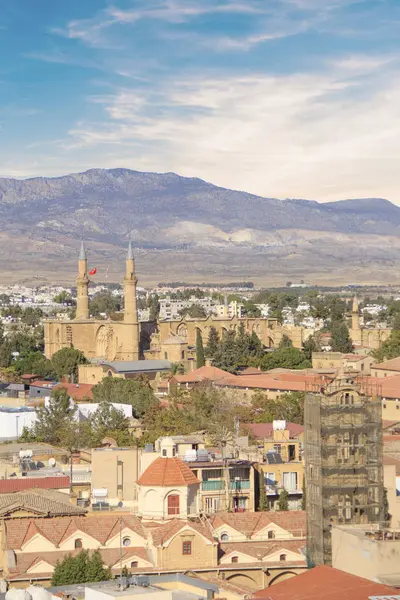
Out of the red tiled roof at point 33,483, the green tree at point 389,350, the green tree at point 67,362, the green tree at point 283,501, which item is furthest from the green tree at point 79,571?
the green tree at point 389,350

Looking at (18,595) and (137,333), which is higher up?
(137,333)

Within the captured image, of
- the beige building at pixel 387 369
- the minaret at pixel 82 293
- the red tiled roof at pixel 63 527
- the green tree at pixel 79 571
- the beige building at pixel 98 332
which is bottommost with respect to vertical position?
the green tree at pixel 79 571

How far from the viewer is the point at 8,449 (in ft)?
172

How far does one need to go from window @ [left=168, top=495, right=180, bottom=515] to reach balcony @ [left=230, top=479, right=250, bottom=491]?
447 centimetres

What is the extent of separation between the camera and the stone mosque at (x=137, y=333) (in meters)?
98.2

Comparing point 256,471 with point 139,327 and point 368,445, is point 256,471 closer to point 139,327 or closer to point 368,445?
point 368,445

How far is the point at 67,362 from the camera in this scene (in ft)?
300

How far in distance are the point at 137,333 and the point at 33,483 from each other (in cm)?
5754

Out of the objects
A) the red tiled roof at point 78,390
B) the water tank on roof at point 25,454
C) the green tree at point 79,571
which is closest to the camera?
the green tree at point 79,571

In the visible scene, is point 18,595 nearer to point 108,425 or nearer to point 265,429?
point 265,429

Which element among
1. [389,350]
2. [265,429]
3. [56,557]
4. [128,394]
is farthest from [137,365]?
[56,557]

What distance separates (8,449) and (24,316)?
103 m

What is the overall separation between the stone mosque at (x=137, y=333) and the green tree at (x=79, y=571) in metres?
63.5

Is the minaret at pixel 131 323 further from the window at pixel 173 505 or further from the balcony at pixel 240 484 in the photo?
the window at pixel 173 505
